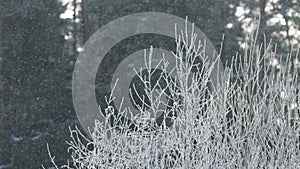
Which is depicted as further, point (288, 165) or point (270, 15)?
point (270, 15)

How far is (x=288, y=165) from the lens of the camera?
4.61m

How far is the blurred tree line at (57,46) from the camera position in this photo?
6.63 metres

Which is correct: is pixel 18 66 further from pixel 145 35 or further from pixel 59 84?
pixel 145 35

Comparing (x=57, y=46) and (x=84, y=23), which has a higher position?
(x=84, y=23)

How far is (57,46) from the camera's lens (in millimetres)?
6719

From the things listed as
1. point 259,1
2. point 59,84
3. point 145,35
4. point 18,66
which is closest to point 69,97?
point 59,84

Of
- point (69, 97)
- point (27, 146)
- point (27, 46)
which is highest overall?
point (27, 46)

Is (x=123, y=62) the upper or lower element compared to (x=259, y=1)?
lower

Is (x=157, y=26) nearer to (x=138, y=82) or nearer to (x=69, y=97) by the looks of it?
(x=138, y=82)

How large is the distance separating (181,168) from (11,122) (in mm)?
2959

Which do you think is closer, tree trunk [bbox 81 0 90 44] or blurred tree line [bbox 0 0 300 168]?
blurred tree line [bbox 0 0 300 168]

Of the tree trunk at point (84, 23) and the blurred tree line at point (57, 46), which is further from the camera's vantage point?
the tree trunk at point (84, 23)

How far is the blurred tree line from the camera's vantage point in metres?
6.63

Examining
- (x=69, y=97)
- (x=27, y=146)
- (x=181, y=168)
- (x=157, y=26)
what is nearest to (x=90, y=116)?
(x=69, y=97)
